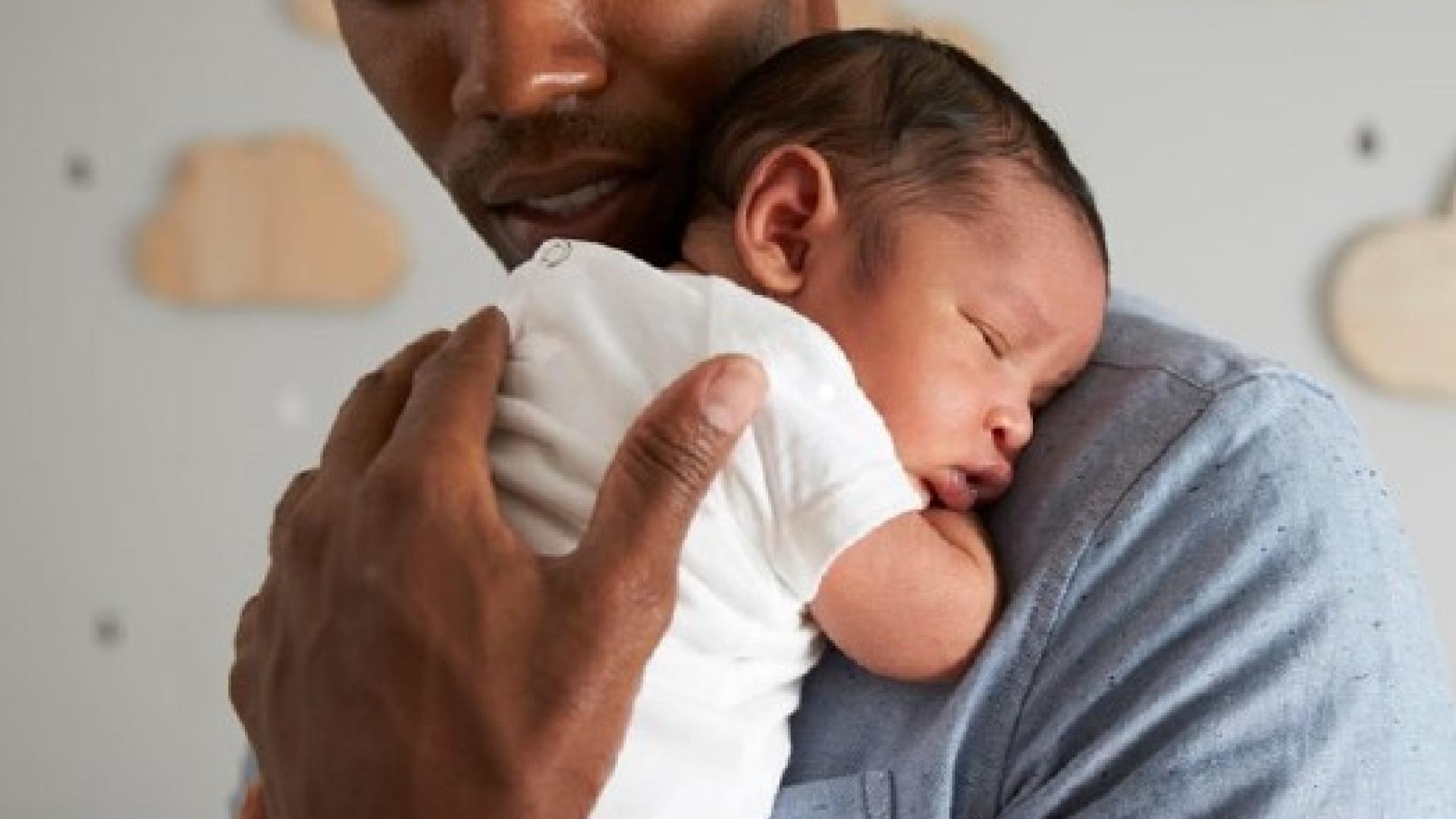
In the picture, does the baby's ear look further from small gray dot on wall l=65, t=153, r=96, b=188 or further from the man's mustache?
small gray dot on wall l=65, t=153, r=96, b=188

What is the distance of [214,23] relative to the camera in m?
2.16

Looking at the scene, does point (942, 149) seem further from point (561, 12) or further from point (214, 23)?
point (214, 23)

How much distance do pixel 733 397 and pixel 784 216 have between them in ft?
0.54

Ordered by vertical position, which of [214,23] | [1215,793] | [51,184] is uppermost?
[1215,793]

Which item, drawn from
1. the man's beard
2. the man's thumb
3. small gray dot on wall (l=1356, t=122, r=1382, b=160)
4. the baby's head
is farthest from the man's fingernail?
small gray dot on wall (l=1356, t=122, r=1382, b=160)

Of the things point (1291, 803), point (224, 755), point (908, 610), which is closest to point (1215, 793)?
point (1291, 803)

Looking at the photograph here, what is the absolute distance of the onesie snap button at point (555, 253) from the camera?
2.54 feet

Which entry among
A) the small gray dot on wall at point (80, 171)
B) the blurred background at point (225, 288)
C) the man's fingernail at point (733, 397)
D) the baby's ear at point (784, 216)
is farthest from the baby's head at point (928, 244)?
the small gray dot on wall at point (80, 171)

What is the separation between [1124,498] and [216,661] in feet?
5.61

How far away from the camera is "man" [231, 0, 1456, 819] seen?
2.16ft

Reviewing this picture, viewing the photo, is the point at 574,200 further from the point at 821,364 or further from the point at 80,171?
the point at 80,171

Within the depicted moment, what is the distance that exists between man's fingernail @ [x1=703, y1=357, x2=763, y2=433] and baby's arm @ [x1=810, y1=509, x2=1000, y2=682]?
2.7 inches

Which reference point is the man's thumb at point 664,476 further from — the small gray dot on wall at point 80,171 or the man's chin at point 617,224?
the small gray dot on wall at point 80,171

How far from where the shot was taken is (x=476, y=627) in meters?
0.67
